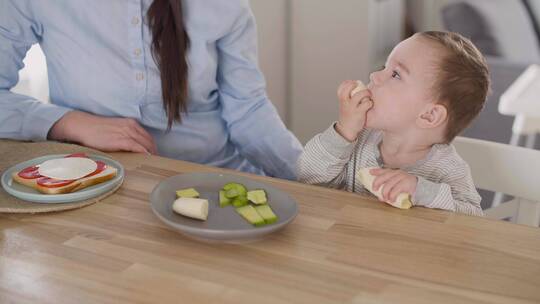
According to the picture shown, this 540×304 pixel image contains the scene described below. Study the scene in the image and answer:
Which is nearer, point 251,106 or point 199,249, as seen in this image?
point 199,249

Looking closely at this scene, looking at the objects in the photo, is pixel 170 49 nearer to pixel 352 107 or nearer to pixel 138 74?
pixel 138 74

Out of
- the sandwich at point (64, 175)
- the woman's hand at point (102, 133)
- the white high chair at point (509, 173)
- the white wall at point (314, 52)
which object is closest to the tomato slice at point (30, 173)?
the sandwich at point (64, 175)

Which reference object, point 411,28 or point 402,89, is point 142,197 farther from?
point 411,28

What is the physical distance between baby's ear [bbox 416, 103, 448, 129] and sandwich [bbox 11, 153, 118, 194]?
1.79 feet

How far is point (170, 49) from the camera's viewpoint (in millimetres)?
1538

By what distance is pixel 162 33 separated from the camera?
1531 mm

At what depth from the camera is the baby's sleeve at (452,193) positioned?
49.0 inches

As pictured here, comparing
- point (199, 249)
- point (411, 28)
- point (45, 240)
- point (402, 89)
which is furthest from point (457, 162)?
point (411, 28)

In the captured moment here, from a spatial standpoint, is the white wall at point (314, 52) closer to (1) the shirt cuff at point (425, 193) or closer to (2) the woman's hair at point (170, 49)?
(2) the woman's hair at point (170, 49)

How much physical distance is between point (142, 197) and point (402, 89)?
19.3 inches

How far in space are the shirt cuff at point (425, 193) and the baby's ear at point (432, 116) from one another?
137 mm

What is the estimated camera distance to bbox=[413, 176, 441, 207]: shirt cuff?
1.24 m

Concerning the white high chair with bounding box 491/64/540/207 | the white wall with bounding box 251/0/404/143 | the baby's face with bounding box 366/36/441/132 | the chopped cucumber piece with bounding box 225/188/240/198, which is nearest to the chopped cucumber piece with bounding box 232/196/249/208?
the chopped cucumber piece with bounding box 225/188/240/198

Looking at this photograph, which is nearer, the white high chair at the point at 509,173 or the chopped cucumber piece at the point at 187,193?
the chopped cucumber piece at the point at 187,193
